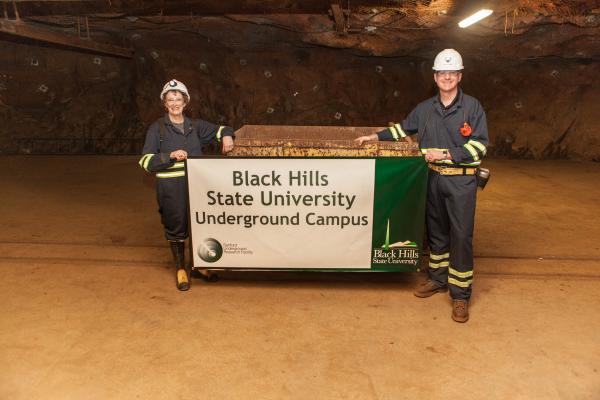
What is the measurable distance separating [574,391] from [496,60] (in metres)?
9.93

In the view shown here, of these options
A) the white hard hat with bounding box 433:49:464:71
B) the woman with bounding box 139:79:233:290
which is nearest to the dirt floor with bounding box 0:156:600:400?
the woman with bounding box 139:79:233:290

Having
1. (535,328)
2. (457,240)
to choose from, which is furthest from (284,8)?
(535,328)

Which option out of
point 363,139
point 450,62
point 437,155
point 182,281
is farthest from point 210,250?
point 450,62

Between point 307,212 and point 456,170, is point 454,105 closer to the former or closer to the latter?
point 456,170

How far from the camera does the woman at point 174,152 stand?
3.67 metres

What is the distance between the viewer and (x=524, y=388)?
2.68 meters

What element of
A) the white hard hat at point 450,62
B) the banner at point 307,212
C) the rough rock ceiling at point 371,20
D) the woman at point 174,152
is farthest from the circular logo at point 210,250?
the rough rock ceiling at point 371,20

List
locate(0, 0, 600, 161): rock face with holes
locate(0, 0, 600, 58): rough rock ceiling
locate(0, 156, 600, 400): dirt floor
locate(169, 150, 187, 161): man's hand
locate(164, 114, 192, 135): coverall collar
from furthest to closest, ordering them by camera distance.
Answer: locate(0, 0, 600, 161): rock face with holes < locate(0, 0, 600, 58): rough rock ceiling < locate(164, 114, 192, 135): coverall collar < locate(169, 150, 187, 161): man's hand < locate(0, 156, 600, 400): dirt floor

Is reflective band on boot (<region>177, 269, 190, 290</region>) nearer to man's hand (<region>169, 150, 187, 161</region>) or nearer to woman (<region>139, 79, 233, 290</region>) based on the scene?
woman (<region>139, 79, 233, 290</region>)

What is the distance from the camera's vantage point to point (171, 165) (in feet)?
12.2

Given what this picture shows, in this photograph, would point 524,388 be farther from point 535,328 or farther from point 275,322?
point 275,322

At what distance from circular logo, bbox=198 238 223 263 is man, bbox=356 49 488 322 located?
→ 173cm

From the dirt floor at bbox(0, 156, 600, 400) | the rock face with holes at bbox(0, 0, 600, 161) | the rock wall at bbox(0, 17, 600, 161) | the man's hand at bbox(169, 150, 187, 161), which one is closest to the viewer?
the dirt floor at bbox(0, 156, 600, 400)

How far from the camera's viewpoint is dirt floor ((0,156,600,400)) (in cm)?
272
